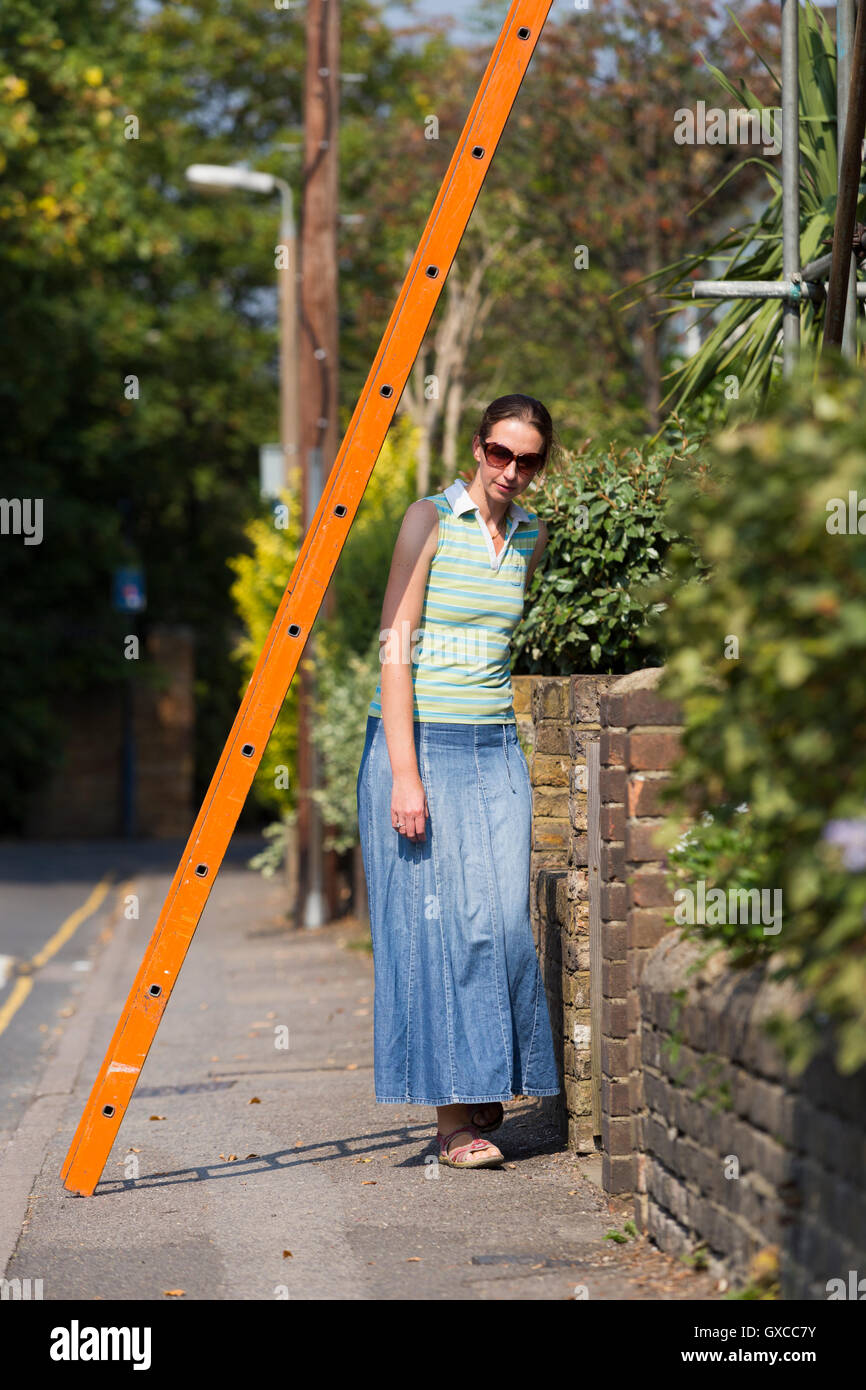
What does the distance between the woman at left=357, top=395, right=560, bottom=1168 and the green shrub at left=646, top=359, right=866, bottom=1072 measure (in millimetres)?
2001

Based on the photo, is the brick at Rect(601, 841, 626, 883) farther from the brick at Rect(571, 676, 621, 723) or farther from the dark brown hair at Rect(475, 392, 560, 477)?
the dark brown hair at Rect(475, 392, 560, 477)

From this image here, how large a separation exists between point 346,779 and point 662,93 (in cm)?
722

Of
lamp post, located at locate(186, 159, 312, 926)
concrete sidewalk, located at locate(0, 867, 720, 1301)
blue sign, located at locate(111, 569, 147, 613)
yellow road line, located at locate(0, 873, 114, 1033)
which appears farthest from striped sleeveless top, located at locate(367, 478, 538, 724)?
blue sign, located at locate(111, 569, 147, 613)

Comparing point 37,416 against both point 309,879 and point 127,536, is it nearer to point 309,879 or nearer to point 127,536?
point 127,536

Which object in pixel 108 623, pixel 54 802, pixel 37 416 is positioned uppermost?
pixel 37 416

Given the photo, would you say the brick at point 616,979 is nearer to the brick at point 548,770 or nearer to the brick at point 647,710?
the brick at point 647,710

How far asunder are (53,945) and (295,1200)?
8.16m

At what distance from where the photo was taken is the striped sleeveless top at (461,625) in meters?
5.04

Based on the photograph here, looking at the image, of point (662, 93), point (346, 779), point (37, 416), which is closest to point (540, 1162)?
point (346, 779)

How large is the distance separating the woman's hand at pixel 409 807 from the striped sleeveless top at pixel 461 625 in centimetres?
22

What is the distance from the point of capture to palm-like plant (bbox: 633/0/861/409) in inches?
253
